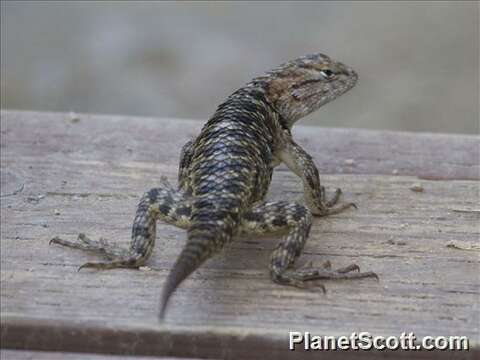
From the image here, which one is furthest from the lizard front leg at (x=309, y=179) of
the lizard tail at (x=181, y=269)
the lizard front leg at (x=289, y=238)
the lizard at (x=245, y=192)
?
the lizard tail at (x=181, y=269)

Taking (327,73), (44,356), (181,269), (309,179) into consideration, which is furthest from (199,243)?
(327,73)

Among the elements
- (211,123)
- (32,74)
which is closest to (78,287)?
(211,123)

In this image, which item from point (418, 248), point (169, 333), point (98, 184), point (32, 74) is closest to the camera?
point (169, 333)

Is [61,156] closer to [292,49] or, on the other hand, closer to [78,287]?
[78,287]

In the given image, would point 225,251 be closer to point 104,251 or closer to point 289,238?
point 289,238

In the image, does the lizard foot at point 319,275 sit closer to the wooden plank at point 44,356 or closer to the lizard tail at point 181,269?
the lizard tail at point 181,269
